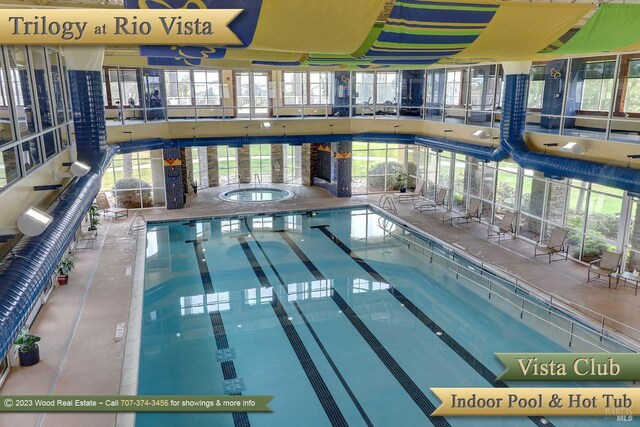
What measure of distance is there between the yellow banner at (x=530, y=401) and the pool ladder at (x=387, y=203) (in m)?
12.8

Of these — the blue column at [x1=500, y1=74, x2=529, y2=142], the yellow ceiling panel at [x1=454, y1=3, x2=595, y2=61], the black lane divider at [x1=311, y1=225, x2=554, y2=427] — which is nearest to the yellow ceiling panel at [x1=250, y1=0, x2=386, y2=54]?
the yellow ceiling panel at [x1=454, y1=3, x2=595, y2=61]

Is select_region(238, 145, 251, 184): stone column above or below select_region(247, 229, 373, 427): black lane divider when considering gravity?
above

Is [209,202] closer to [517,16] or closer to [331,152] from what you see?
[331,152]

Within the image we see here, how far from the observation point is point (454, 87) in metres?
16.4

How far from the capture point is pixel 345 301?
1027 cm

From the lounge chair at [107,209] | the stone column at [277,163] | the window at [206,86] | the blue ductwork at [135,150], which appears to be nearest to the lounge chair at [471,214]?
the blue ductwork at [135,150]

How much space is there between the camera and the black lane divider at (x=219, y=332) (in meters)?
6.65

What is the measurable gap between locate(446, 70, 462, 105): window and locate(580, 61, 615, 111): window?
4363 millimetres

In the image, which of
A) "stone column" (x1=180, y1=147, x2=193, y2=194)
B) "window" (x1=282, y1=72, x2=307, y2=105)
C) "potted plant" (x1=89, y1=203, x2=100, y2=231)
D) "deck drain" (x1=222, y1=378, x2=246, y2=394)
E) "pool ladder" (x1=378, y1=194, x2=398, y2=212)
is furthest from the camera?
"window" (x1=282, y1=72, x2=307, y2=105)

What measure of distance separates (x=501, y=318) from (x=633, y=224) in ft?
11.9

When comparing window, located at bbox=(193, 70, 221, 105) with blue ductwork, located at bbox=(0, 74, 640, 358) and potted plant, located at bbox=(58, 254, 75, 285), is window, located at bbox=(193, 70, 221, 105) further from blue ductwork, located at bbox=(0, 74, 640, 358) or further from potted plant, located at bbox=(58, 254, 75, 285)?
potted plant, located at bbox=(58, 254, 75, 285)

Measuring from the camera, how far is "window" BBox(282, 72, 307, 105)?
1989 centimetres

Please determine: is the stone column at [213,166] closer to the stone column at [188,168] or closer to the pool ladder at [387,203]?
the stone column at [188,168]

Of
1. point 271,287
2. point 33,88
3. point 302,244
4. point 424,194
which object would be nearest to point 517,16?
point 33,88
